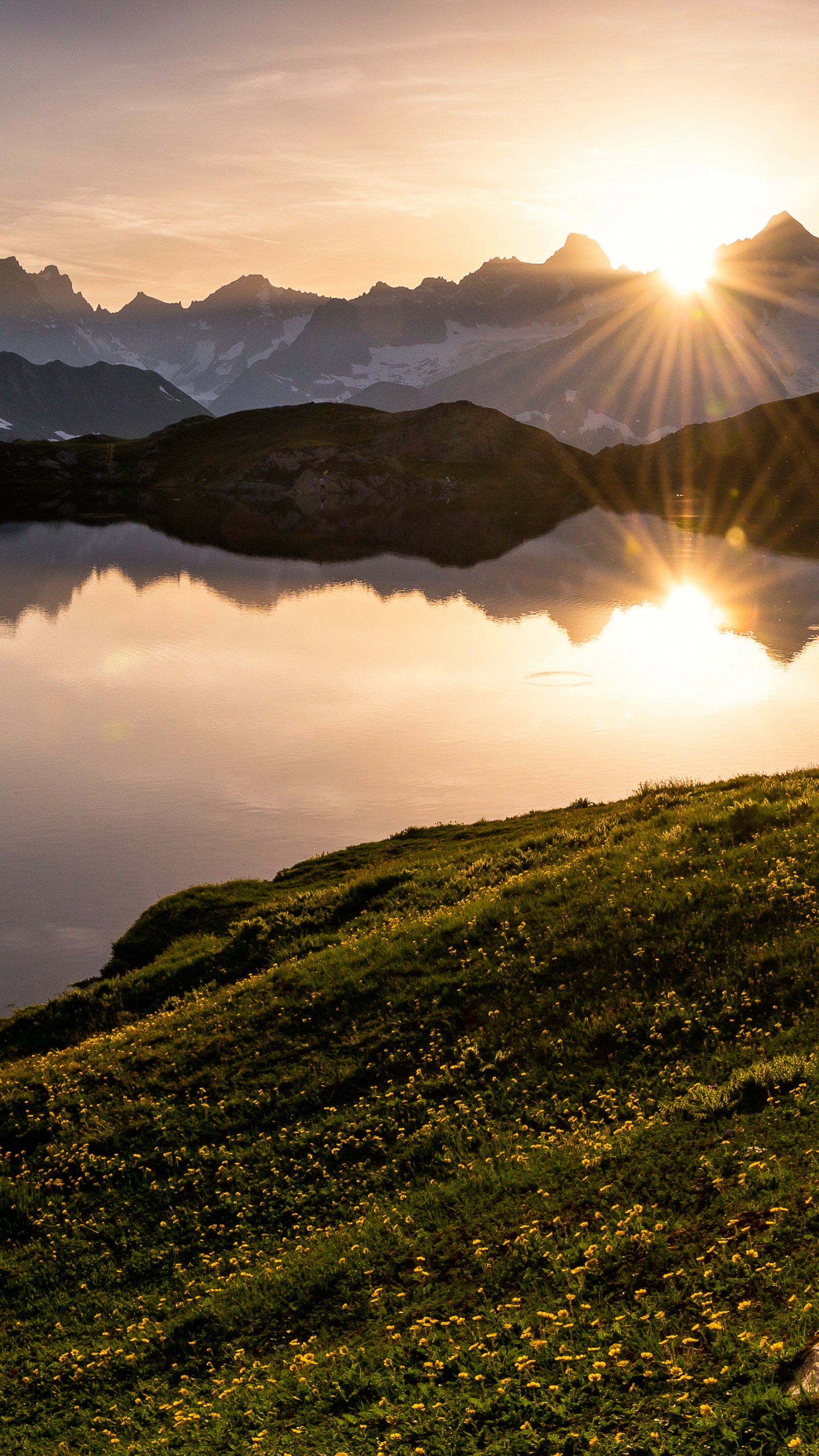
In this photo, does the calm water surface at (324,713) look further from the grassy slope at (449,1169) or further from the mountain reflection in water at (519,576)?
the grassy slope at (449,1169)

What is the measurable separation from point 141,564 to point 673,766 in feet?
381

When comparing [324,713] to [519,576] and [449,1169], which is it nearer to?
[449,1169]

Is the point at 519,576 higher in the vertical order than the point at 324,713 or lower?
higher

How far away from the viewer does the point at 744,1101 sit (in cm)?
1711

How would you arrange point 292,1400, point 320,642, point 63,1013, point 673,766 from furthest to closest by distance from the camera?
point 320,642, point 673,766, point 63,1013, point 292,1400

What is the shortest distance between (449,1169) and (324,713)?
2254 inches

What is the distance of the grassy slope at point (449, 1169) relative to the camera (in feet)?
38.4

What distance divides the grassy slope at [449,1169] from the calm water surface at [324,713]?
578 inches

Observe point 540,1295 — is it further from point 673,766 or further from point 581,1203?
point 673,766

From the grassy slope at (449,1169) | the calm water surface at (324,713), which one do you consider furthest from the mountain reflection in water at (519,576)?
the grassy slope at (449,1169)

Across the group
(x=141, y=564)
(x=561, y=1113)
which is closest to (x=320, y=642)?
(x=141, y=564)

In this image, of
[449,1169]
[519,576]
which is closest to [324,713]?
[449,1169]

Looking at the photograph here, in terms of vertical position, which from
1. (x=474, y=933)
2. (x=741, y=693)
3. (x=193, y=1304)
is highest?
(x=741, y=693)

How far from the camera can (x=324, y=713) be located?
7425cm
